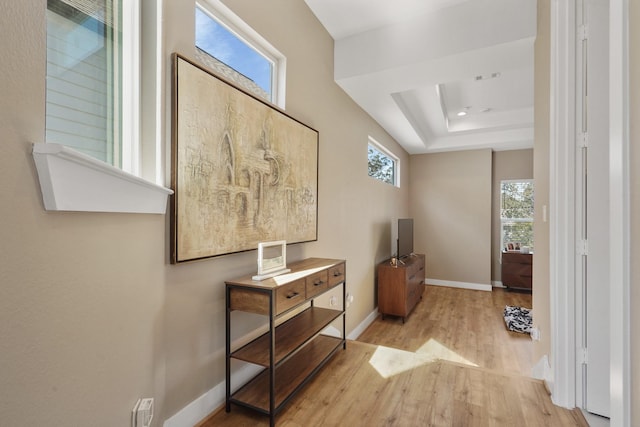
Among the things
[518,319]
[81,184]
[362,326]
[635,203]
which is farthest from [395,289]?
[81,184]

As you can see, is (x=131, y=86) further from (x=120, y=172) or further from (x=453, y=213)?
(x=453, y=213)

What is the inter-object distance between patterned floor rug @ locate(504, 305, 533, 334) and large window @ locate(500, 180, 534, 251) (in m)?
1.75

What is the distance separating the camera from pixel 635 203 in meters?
0.74

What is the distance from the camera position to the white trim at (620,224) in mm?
762

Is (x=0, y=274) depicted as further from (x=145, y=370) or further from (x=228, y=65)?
(x=228, y=65)

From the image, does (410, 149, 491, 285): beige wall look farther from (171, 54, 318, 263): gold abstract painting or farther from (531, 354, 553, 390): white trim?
(171, 54, 318, 263): gold abstract painting

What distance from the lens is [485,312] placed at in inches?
179

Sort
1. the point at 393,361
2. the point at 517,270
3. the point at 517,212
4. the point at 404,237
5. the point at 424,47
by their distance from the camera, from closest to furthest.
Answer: the point at 393,361
the point at 424,47
the point at 404,237
the point at 517,270
the point at 517,212

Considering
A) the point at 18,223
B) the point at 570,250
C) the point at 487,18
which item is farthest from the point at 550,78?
the point at 18,223

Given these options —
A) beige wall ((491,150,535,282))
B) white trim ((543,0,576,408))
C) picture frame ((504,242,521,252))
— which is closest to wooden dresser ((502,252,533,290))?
picture frame ((504,242,521,252))

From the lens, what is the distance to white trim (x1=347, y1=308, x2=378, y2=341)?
3.53 m

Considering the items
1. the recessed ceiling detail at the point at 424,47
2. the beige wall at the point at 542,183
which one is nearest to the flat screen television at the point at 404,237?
the recessed ceiling detail at the point at 424,47

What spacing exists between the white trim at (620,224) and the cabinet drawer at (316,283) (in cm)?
143

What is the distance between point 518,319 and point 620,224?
410cm
